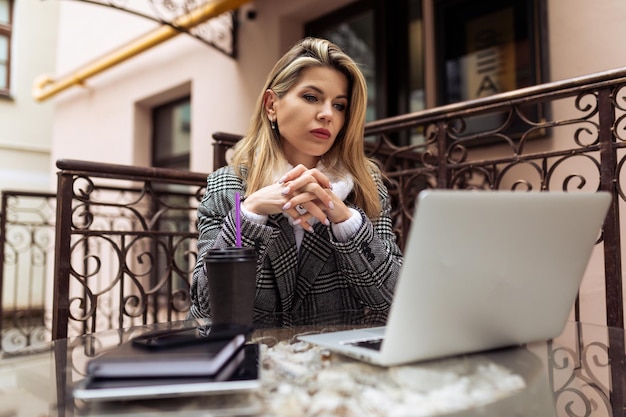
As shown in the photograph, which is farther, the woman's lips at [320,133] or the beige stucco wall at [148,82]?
the beige stucco wall at [148,82]

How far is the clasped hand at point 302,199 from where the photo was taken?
40.5 inches

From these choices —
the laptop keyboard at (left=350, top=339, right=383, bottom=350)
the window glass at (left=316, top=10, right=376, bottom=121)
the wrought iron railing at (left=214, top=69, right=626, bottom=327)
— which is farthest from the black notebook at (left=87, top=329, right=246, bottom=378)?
the window glass at (left=316, top=10, right=376, bottom=121)

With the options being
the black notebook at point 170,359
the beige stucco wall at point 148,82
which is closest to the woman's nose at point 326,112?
the black notebook at point 170,359

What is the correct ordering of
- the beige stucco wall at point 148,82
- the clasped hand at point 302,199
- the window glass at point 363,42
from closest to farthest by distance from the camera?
the clasped hand at point 302,199
the window glass at point 363,42
the beige stucco wall at point 148,82

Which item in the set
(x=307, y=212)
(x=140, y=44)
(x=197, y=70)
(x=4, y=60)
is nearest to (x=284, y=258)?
(x=307, y=212)

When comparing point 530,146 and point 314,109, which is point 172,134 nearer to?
point 530,146

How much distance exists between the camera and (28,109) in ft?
23.6

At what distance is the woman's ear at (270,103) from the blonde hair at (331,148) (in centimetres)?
1

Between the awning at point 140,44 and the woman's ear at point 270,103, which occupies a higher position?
the awning at point 140,44

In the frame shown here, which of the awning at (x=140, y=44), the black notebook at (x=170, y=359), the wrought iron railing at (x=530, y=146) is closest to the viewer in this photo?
the black notebook at (x=170, y=359)

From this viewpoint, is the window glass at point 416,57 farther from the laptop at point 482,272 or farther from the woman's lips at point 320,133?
the laptop at point 482,272

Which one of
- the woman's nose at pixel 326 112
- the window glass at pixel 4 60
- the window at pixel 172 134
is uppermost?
the window glass at pixel 4 60

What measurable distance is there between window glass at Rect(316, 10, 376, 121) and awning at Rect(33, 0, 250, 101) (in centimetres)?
67

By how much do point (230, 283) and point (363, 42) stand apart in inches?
118
